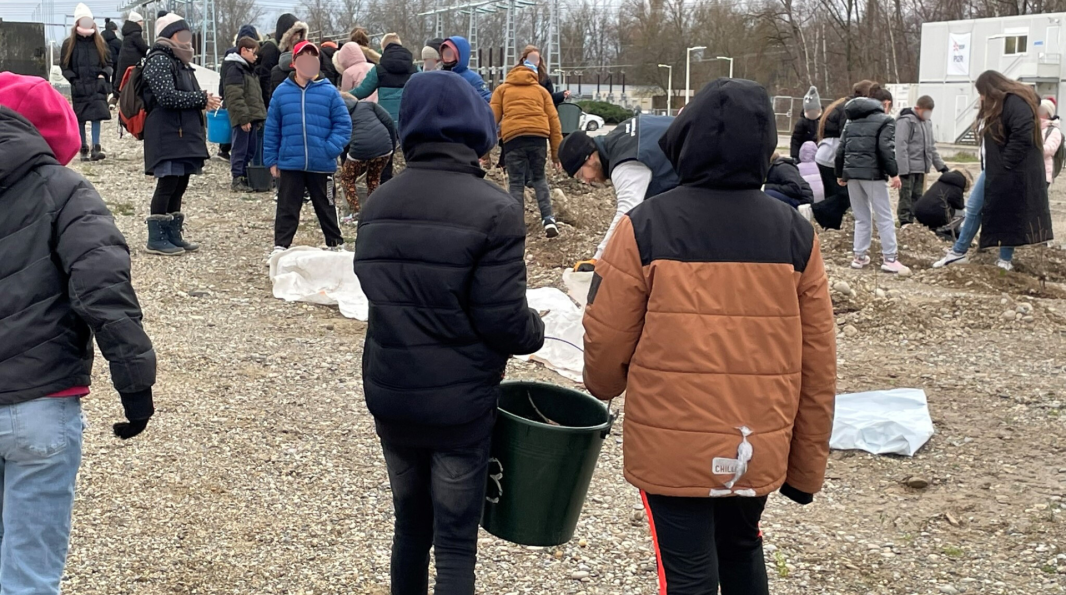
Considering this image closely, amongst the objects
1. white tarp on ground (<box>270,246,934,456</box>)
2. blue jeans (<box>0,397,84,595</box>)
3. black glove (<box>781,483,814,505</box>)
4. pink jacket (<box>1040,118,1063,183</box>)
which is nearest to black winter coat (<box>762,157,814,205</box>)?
white tarp on ground (<box>270,246,934,456</box>)

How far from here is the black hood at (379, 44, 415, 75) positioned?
11.0 metres

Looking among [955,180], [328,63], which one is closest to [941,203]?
[955,180]

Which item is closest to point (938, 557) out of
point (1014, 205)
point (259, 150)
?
point (1014, 205)

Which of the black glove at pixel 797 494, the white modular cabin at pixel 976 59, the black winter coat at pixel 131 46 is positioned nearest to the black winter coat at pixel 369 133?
the black winter coat at pixel 131 46

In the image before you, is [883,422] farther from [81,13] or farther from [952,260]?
[81,13]

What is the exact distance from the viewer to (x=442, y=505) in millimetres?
2908

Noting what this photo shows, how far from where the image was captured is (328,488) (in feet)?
14.8

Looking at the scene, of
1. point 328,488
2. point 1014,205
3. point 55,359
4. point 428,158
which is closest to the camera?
point 55,359

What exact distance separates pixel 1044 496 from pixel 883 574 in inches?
46.7

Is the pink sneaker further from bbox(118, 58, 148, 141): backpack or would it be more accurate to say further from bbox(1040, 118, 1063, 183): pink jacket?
bbox(118, 58, 148, 141): backpack

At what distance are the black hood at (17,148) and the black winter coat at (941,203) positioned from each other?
1046 centimetres

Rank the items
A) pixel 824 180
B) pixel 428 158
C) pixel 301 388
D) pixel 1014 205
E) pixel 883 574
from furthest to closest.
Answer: pixel 824 180, pixel 1014 205, pixel 301 388, pixel 883 574, pixel 428 158

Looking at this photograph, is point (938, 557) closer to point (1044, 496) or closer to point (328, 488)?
point (1044, 496)

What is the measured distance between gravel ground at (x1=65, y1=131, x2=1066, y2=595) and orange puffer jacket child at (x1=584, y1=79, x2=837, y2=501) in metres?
1.28
